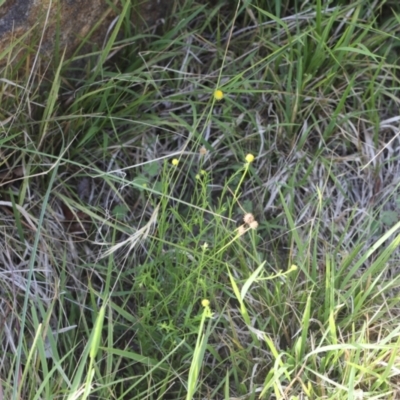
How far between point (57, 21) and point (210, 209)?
58 centimetres

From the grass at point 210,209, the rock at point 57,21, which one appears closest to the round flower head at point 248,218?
the grass at point 210,209

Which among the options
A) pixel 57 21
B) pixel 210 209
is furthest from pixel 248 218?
pixel 57 21

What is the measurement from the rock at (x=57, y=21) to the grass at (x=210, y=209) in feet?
0.19

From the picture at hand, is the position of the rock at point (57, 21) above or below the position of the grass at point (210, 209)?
above

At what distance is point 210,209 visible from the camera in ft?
5.02

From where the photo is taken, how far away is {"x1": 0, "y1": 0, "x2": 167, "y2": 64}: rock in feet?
5.08

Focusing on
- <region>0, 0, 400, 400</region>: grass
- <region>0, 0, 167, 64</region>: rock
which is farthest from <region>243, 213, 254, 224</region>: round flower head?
<region>0, 0, 167, 64</region>: rock

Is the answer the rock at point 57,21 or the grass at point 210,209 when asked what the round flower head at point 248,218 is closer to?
the grass at point 210,209

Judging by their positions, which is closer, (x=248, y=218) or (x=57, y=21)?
(x=248, y=218)

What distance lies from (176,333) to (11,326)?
38cm

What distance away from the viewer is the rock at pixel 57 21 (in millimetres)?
1548

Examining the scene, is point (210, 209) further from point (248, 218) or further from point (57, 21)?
point (57, 21)

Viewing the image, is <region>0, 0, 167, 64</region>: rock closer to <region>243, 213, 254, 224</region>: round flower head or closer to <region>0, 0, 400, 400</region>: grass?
<region>0, 0, 400, 400</region>: grass

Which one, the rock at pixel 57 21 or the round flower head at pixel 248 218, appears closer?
the round flower head at pixel 248 218
